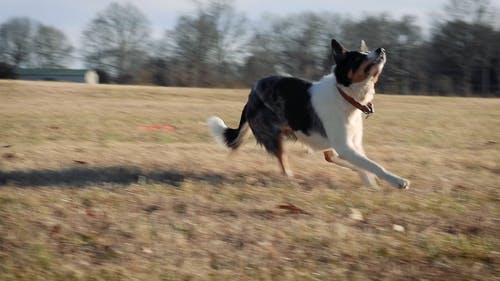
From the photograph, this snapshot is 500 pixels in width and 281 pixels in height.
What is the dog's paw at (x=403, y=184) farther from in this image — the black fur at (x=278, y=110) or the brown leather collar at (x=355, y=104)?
the black fur at (x=278, y=110)

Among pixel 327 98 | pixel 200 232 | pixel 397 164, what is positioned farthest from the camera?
pixel 397 164

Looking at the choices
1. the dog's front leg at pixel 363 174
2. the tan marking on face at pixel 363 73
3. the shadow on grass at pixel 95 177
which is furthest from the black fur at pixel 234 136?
the tan marking on face at pixel 363 73

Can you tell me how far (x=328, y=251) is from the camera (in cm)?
392

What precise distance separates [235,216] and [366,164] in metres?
1.72

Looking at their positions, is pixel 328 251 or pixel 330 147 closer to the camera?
pixel 328 251

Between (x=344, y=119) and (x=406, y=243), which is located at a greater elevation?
(x=344, y=119)

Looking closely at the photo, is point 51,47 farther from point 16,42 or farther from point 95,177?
point 95,177

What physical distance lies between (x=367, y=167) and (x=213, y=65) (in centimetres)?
5246

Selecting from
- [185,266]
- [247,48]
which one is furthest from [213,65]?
[185,266]

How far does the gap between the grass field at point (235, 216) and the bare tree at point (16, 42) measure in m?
61.5

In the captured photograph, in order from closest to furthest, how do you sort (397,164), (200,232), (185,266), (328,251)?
(185,266) < (328,251) < (200,232) < (397,164)

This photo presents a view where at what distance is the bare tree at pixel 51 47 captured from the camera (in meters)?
69.2

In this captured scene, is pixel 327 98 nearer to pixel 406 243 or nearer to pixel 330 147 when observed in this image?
pixel 330 147

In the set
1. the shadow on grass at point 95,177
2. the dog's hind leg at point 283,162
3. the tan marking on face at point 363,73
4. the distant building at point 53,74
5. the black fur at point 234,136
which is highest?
the tan marking on face at point 363,73
